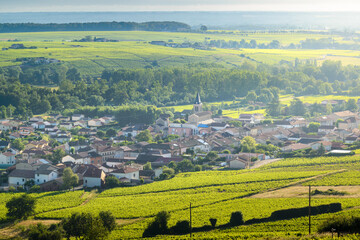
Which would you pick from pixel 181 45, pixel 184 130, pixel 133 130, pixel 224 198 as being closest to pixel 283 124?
pixel 184 130

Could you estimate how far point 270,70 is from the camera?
111m

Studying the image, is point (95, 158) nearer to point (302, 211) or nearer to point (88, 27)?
point (302, 211)

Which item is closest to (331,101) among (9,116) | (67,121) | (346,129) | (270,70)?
(346,129)

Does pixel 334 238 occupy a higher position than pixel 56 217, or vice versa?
pixel 334 238

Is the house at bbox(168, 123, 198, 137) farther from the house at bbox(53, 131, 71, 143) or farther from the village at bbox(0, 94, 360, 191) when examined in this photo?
the house at bbox(53, 131, 71, 143)

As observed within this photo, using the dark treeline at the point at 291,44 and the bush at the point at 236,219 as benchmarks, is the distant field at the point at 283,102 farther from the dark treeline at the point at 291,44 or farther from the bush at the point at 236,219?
the dark treeline at the point at 291,44

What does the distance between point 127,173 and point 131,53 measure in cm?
8022

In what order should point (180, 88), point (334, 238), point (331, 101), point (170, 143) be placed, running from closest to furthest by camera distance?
point (334, 238), point (170, 143), point (331, 101), point (180, 88)

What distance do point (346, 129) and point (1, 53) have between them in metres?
73.2

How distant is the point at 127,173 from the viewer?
43.9 meters

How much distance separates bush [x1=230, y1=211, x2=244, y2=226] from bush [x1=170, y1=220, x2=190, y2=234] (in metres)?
2.29

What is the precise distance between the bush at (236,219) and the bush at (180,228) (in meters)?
2.29

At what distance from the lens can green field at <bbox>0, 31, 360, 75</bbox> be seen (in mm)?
112750

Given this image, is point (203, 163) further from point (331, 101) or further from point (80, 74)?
point (80, 74)
